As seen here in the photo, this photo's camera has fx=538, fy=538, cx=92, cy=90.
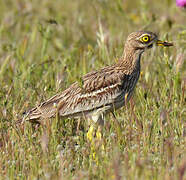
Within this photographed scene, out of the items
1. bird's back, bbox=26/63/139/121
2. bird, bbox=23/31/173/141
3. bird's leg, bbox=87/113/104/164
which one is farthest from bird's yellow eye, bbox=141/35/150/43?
bird's leg, bbox=87/113/104/164

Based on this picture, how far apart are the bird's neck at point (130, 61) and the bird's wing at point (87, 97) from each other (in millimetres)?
144

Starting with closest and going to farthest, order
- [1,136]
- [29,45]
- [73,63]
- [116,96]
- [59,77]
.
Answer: [1,136], [116,96], [59,77], [73,63], [29,45]

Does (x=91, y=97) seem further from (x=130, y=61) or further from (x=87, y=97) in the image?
(x=130, y=61)

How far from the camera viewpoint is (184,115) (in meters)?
5.08

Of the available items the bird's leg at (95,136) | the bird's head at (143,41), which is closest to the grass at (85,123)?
the bird's leg at (95,136)

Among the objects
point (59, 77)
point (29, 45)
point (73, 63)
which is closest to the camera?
point (59, 77)

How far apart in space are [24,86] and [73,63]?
37.9 inches

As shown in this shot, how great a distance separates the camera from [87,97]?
201 inches

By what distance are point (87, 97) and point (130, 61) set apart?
0.61m

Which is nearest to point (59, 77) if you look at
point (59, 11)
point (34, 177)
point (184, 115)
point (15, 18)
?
point (184, 115)

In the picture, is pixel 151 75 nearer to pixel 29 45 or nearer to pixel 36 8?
pixel 29 45

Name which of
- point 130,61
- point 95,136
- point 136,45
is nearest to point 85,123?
point 95,136

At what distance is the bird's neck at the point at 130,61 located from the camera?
531 cm

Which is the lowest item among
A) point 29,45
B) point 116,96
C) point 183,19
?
point 116,96
